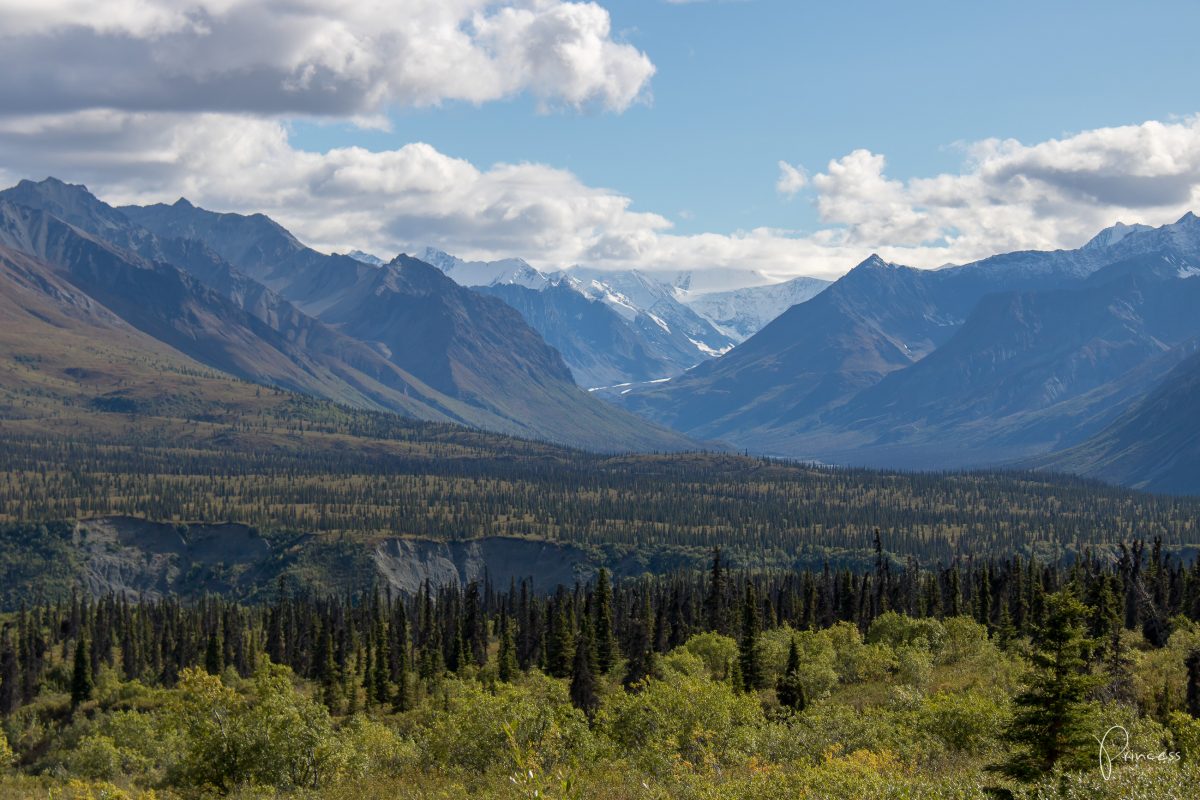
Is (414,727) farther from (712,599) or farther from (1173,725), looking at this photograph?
(1173,725)

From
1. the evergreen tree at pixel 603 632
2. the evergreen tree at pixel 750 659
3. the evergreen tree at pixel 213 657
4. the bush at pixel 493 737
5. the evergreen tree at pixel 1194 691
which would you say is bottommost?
the evergreen tree at pixel 213 657

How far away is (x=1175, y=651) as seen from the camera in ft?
340

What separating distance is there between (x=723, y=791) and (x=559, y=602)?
144473 millimetres

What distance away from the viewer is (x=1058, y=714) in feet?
173

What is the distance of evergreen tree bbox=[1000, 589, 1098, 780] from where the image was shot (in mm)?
52375

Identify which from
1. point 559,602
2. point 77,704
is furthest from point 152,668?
point 559,602

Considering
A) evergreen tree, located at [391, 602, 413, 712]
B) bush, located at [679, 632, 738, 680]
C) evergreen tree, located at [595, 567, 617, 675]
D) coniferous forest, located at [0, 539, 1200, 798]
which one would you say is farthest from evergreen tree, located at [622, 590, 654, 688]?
evergreen tree, located at [391, 602, 413, 712]

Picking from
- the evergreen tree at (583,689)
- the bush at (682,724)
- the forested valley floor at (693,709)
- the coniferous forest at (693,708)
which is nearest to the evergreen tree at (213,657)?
the coniferous forest at (693,708)

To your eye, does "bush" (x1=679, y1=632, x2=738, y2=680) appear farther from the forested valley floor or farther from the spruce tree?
the spruce tree

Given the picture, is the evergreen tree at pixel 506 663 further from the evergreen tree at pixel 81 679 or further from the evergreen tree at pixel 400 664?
the evergreen tree at pixel 81 679

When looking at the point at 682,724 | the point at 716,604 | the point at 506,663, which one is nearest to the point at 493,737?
the point at 682,724

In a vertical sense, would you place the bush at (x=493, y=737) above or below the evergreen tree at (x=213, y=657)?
above

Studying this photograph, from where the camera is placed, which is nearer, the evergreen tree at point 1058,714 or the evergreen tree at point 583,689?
the evergreen tree at point 1058,714

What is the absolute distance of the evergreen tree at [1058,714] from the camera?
52.4m
